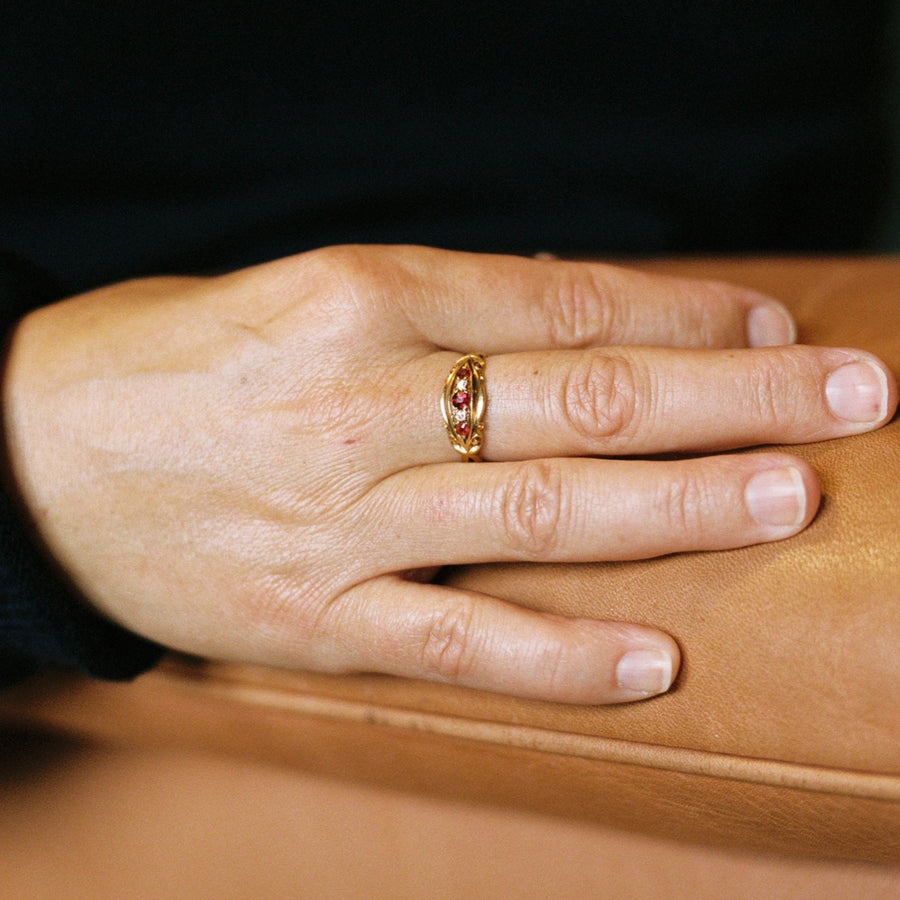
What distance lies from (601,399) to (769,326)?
0.57 ft

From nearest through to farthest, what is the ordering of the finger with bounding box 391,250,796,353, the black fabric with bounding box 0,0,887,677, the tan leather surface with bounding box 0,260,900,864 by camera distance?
1. the tan leather surface with bounding box 0,260,900,864
2. the finger with bounding box 391,250,796,353
3. the black fabric with bounding box 0,0,887,677

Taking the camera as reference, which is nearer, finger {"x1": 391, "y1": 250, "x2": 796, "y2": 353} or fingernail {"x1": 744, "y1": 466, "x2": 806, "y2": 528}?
fingernail {"x1": 744, "y1": 466, "x2": 806, "y2": 528}

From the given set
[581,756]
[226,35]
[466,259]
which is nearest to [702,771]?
[581,756]

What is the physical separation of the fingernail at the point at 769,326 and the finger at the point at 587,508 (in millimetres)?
152

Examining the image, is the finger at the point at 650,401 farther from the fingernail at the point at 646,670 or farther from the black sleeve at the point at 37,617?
the black sleeve at the point at 37,617

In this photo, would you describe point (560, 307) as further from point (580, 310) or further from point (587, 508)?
point (587, 508)

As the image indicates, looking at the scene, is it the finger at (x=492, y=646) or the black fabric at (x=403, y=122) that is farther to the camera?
the black fabric at (x=403, y=122)

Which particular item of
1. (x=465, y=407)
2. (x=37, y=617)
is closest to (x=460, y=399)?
(x=465, y=407)

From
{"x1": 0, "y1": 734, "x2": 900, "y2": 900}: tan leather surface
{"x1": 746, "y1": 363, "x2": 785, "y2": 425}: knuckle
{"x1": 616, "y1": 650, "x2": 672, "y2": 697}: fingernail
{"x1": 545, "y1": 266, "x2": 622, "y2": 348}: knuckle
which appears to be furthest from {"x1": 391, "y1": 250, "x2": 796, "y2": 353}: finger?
{"x1": 0, "y1": 734, "x2": 900, "y2": 900}: tan leather surface

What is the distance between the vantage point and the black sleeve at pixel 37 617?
606mm

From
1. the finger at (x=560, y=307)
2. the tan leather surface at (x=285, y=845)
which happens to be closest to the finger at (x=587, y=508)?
the finger at (x=560, y=307)

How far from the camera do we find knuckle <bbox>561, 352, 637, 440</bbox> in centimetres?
54

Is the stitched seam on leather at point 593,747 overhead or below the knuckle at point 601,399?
below

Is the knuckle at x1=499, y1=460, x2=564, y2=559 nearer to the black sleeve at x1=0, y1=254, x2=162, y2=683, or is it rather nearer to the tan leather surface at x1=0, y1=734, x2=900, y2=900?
the tan leather surface at x1=0, y1=734, x2=900, y2=900
